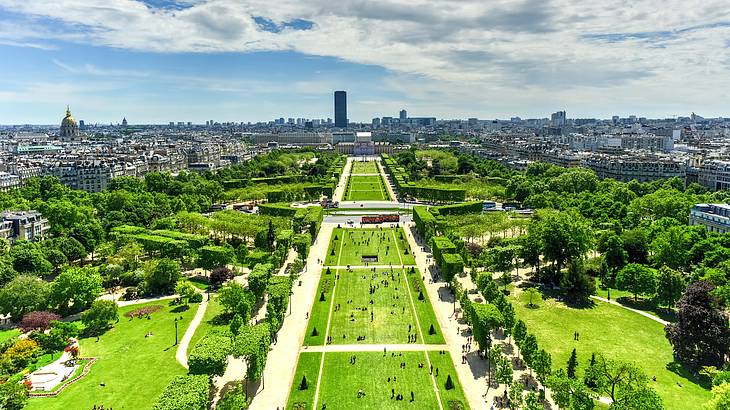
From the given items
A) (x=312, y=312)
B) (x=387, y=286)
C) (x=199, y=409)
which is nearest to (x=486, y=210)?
(x=387, y=286)

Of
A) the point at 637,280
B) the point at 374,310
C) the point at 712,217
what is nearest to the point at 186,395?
the point at 374,310

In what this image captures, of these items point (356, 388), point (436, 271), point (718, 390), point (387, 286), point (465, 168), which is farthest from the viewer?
point (465, 168)

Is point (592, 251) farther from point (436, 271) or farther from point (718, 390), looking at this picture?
point (718, 390)

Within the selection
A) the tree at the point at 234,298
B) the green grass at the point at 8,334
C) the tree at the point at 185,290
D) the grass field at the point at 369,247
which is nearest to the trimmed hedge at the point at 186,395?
the tree at the point at 234,298

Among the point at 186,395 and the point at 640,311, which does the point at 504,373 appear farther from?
the point at 640,311

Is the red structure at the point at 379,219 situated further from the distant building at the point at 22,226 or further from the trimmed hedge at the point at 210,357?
the trimmed hedge at the point at 210,357

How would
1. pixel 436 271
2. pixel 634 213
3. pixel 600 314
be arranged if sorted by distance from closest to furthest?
pixel 600 314, pixel 436 271, pixel 634 213

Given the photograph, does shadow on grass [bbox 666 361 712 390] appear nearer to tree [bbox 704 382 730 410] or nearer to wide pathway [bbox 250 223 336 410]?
tree [bbox 704 382 730 410]
